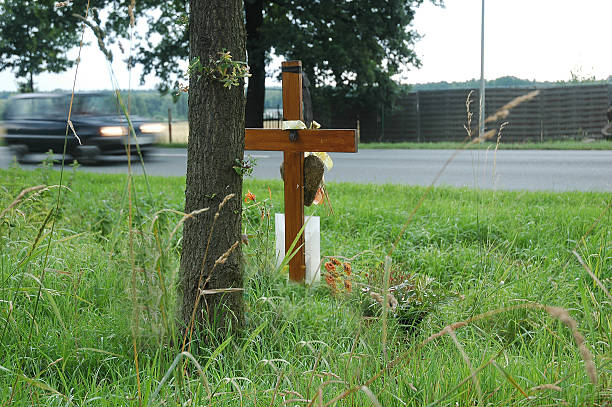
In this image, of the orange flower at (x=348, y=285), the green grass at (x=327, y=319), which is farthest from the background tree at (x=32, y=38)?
the orange flower at (x=348, y=285)

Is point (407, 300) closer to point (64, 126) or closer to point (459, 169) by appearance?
point (459, 169)

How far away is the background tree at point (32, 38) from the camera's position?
17.6 m

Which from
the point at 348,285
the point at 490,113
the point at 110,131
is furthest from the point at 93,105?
the point at 490,113

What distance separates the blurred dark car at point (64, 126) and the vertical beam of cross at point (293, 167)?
8038mm

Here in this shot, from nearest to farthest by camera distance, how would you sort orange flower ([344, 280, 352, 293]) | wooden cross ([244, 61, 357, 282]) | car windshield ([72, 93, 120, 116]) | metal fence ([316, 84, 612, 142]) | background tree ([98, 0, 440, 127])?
orange flower ([344, 280, 352, 293]) → wooden cross ([244, 61, 357, 282]) → car windshield ([72, 93, 120, 116]) → background tree ([98, 0, 440, 127]) → metal fence ([316, 84, 612, 142])

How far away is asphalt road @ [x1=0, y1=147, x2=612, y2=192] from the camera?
346 inches

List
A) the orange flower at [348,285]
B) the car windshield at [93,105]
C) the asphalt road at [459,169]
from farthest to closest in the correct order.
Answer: the car windshield at [93,105] → the asphalt road at [459,169] → the orange flower at [348,285]

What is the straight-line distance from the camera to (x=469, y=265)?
12.6 ft

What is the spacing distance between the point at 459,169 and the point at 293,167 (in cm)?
767

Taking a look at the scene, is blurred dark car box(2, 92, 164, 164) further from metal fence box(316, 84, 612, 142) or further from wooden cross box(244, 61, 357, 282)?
metal fence box(316, 84, 612, 142)

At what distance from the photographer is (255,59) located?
16.5 meters

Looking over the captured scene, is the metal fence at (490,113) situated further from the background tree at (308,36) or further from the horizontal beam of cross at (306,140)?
the horizontal beam of cross at (306,140)

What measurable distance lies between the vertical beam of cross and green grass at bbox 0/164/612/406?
0.20m

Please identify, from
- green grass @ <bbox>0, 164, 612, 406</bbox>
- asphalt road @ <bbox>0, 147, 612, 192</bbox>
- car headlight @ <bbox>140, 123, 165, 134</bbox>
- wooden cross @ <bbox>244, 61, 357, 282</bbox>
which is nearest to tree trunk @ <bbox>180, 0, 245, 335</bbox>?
green grass @ <bbox>0, 164, 612, 406</bbox>
